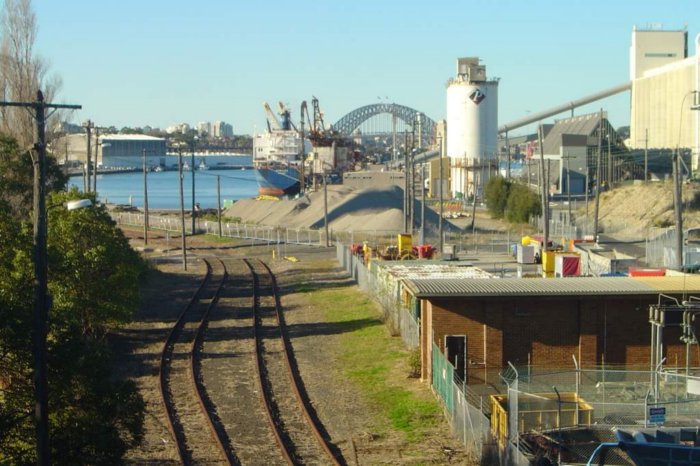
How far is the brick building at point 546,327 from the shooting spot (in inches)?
707

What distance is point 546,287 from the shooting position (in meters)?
18.3

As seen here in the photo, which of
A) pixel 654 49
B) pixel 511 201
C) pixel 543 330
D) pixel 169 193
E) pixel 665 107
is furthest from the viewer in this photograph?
pixel 169 193

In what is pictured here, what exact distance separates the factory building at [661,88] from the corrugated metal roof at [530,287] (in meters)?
59.3

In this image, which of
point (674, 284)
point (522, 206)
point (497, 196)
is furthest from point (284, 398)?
point (497, 196)

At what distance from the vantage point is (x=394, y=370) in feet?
65.6

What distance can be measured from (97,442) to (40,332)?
1.35 metres

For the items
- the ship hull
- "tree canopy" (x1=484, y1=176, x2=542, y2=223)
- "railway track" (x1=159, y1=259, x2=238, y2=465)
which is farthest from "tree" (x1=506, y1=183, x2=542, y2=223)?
the ship hull

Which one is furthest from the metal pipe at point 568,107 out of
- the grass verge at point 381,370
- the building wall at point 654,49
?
the grass verge at point 381,370

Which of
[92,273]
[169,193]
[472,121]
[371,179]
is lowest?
[169,193]

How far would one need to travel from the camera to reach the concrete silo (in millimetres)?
91812

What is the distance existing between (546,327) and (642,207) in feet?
135

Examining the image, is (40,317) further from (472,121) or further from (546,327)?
(472,121)

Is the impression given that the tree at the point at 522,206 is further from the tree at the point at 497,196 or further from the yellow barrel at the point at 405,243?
the yellow barrel at the point at 405,243

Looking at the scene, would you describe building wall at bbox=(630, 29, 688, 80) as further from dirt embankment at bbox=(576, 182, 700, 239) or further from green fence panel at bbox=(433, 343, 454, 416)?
green fence panel at bbox=(433, 343, 454, 416)
